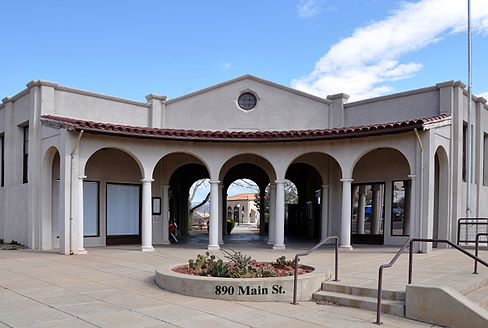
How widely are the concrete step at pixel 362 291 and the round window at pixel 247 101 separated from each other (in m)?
11.4

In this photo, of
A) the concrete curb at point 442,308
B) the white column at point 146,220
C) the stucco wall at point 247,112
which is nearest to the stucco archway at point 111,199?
the white column at point 146,220

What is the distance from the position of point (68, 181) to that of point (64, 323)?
8681 millimetres

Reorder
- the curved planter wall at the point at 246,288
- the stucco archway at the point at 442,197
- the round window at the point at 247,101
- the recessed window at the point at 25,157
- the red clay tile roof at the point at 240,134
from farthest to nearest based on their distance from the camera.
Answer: the round window at the point at 247,101 < the recessed window at the point at 25,157 < the stucco archway at the point at 442,197 < the red clay tile roof at the point at 240,134 < the curved planter wall at the point at 246,288

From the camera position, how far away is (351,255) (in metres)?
13.5

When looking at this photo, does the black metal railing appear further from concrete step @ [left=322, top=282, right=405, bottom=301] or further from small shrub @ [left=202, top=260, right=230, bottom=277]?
small shrub @ [left=202, top=260, right=230, bottom=277]

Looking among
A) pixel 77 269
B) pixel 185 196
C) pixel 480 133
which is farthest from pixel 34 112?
pixel 480 133

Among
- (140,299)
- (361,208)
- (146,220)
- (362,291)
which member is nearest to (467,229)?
(361,208)

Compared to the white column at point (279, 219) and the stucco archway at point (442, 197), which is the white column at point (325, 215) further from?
the stucco archway at point (442, 197)

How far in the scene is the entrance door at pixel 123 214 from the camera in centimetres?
1713

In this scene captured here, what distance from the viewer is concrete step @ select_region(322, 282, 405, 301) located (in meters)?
7.33

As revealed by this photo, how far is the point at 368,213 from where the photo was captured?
17.7m

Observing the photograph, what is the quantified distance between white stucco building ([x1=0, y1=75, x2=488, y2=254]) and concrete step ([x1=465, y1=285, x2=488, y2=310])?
5.60 m

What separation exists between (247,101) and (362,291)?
11977 millimetres

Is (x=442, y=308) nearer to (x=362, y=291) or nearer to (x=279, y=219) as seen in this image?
(x=362, y=291)
